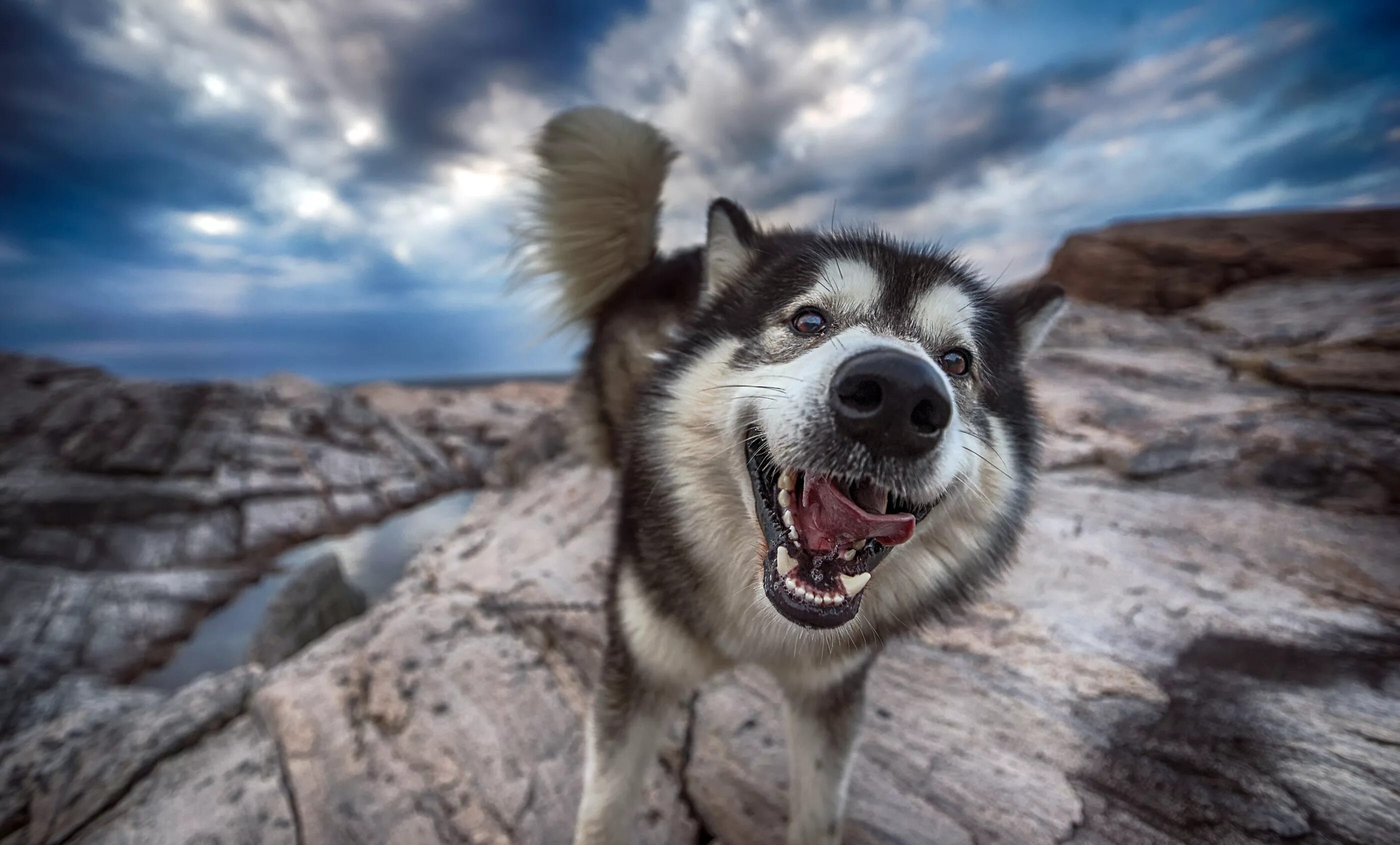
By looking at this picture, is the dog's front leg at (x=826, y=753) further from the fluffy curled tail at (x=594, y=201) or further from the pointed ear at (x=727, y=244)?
the fluffy curled tail at (x=594, y=201)

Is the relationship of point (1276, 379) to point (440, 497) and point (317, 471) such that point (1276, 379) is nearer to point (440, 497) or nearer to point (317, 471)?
point (440, 497)

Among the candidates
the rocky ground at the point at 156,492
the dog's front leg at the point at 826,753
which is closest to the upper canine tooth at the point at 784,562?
the dog's front leg at the point at 826,753

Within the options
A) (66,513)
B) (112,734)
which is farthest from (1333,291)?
(66,513)

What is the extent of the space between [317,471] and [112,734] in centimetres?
1049

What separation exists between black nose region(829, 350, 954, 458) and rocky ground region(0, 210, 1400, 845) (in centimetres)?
179

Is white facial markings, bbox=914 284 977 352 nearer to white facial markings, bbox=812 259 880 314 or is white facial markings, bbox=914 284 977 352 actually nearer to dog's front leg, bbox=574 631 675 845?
white facial markings, bbox=812 259 880 314

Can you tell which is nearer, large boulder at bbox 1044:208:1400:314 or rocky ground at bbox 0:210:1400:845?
rocky ground at bbox 0:210:1400:845

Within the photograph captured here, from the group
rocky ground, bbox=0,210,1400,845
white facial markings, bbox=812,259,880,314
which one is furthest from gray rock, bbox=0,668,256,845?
white facial markings, bbox=812,259,880,314

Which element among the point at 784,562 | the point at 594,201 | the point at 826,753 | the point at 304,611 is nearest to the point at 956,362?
the point at 784,562

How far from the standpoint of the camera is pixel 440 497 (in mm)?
13641

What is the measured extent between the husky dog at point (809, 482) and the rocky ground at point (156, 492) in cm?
445

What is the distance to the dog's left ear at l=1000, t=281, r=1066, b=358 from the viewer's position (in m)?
2.21

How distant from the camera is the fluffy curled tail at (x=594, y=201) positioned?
364 cm

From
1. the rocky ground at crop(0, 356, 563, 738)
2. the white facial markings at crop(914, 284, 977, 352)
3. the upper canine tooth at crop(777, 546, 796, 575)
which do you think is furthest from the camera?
the rocky ground at crop(0, 356, 563, 738)
